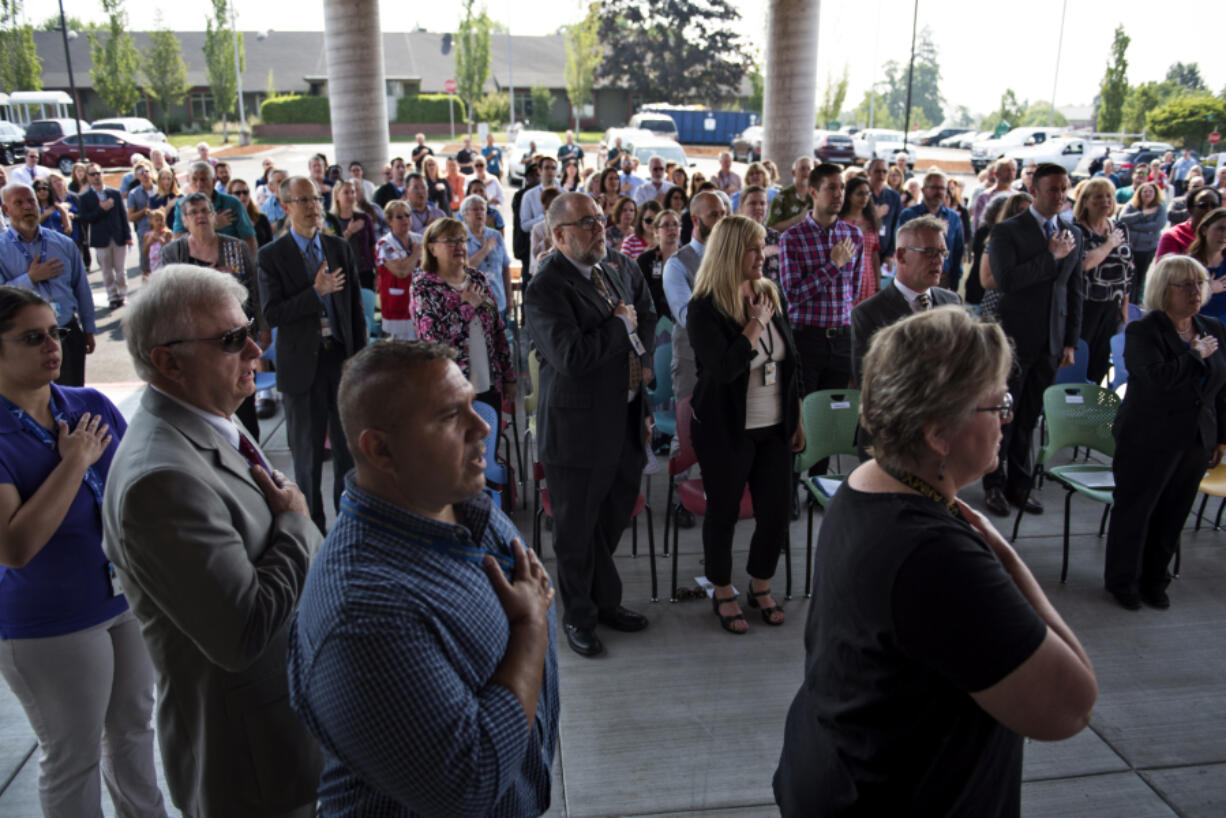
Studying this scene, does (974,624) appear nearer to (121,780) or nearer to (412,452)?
(412,452)

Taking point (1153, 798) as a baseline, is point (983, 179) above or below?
above

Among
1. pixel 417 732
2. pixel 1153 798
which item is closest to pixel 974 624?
pixel 417 732

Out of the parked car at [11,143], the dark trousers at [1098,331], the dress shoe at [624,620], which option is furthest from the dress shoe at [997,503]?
the parked car at [11,143]

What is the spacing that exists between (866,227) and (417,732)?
703 centimetres

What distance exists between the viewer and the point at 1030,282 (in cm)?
544

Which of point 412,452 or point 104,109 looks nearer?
point 412,452

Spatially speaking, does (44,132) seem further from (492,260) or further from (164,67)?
(492,260)

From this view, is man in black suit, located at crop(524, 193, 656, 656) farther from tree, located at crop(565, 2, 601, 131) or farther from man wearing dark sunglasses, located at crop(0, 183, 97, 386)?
tree, located at crop(565, 2, 601, 131)

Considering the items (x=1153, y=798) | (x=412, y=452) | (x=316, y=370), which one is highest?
(x=412, y=452)

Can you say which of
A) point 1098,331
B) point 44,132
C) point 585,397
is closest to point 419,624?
point 585,397

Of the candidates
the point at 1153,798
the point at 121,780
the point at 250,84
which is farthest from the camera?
the point at 250,84

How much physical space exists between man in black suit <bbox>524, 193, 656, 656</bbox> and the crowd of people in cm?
2

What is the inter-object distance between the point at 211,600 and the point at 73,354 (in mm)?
5092

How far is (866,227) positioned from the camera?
296 inches
